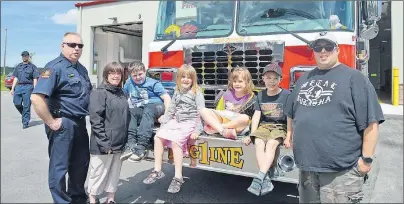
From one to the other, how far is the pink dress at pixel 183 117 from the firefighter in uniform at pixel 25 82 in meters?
5.63

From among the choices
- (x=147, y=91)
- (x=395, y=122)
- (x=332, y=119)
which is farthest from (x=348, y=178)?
(x=395, y=122)

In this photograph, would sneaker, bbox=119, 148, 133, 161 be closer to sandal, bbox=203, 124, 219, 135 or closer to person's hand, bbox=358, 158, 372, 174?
sandal, bbox=203, 124, 219, 135

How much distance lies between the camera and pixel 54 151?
10.2 feet

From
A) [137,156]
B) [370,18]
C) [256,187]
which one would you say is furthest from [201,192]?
[370,18]

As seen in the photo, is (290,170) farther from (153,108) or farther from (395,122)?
(395,122)

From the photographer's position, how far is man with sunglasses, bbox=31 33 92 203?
2965mm

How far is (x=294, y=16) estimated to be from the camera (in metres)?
4.09

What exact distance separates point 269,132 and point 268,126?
0.13 m

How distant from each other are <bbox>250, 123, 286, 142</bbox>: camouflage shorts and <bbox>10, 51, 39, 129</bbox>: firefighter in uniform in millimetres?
6549

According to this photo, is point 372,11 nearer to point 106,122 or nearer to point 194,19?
point 194,19

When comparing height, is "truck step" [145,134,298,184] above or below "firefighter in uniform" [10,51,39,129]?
below

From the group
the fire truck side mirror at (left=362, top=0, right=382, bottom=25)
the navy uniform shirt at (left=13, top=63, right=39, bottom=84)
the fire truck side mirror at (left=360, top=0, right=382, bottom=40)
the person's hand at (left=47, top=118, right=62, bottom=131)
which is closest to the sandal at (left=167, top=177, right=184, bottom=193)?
the person's hand at (left=47, top=118, right=62, bottom=131)

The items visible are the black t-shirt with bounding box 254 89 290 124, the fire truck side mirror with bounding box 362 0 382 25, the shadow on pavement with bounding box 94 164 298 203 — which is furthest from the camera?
the fire truck side mirror with bounding box 362 0 382 25

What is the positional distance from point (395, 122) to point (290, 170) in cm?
767
